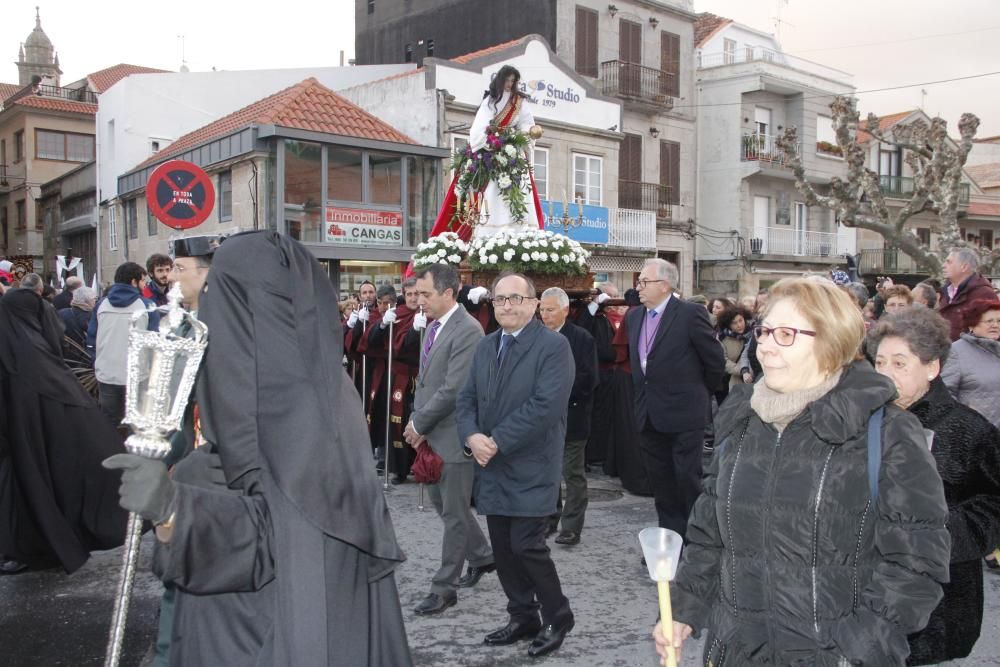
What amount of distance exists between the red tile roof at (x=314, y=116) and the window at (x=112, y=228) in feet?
18.4

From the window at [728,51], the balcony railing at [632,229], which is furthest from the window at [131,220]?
the window at [728,51]

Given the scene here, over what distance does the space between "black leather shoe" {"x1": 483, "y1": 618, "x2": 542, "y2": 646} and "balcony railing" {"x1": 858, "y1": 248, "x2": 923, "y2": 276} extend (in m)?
34.2

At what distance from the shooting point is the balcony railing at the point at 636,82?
26531 mm

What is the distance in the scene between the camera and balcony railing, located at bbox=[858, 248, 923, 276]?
3638 cm

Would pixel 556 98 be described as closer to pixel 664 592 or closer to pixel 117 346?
pixel 117 346

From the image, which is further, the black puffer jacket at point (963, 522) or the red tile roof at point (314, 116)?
the red tile roof at point (314, 116)

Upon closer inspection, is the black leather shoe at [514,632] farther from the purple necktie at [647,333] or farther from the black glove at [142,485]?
the black glove at [142,485]

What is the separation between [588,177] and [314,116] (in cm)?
810

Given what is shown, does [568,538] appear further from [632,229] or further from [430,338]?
[632,229]

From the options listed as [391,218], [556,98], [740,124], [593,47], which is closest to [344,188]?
[391,218]

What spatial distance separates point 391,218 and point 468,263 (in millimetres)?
13701

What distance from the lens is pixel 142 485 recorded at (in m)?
1.94

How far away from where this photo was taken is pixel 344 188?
69.5ft

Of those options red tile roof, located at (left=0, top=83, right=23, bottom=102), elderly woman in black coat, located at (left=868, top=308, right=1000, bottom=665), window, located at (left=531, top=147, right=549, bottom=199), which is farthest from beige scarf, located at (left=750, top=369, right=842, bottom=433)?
red tile roof, located at (left=0, top=83, right=23, bottom=102)
